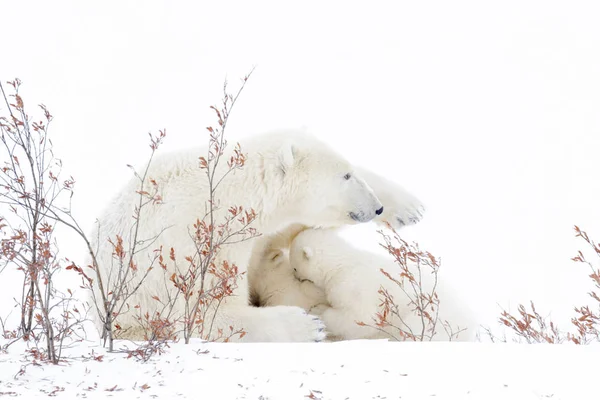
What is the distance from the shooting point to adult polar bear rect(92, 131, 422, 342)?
185 inches

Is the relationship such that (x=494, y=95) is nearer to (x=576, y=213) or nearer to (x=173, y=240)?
(x=576, y=213)

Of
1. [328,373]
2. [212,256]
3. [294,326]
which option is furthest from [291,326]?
[328,373]

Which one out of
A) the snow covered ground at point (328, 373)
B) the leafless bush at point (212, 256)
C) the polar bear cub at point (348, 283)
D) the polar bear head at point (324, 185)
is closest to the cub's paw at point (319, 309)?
the polar bear cub at point (348, 283)

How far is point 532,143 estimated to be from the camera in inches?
2048

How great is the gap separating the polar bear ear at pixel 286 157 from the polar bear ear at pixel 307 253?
76cm

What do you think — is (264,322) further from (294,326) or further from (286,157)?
(286,157)

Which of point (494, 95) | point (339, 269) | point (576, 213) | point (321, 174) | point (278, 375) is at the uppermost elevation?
point (494, 95)

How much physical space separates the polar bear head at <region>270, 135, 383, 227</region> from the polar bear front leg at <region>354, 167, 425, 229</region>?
432 mm

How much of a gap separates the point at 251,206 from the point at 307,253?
77 centimetres

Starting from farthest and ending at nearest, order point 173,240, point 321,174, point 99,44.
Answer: point 99,44 < point 321,174 < point 173,240

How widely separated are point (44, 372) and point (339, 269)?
2840mm

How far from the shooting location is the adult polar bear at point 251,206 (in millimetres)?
4707

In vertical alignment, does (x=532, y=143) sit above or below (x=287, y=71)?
below

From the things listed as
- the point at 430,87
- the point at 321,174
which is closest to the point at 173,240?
the point at 321,174
